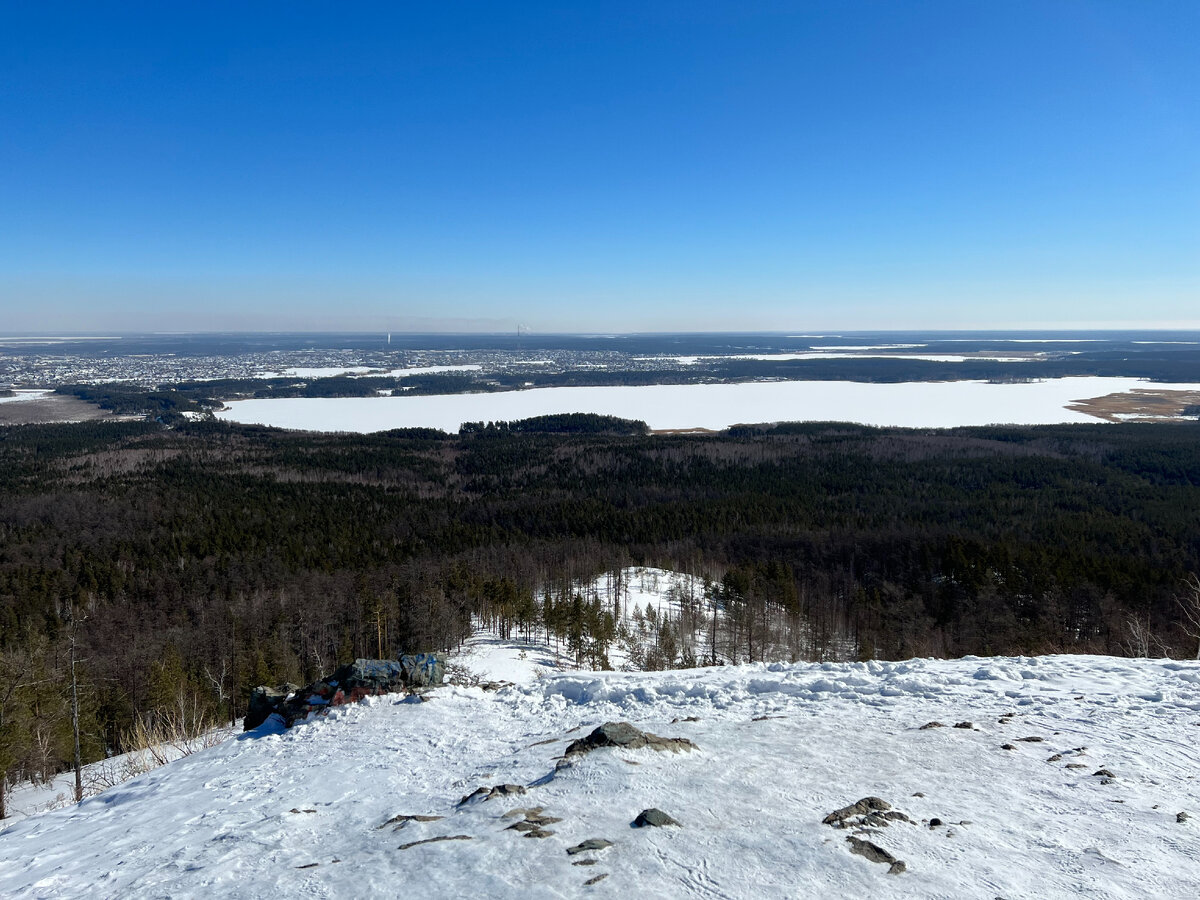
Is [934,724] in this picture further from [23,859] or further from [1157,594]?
[1157,594]

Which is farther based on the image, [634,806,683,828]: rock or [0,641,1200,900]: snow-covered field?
[634,806,683,828]: rock

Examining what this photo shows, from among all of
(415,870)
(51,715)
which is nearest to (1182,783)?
(415,870)

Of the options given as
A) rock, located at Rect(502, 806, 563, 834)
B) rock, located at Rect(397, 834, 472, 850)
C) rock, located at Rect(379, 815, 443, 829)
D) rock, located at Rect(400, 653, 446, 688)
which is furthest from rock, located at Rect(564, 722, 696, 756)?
rock, located at Rect(400, 653, 446, 688)

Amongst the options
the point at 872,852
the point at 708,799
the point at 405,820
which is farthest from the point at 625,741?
the point at 872,852

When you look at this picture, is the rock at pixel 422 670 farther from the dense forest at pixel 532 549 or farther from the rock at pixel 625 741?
the dense forest at pixel 532 549

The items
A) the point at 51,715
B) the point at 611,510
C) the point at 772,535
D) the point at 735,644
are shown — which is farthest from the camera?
the point at 611,510

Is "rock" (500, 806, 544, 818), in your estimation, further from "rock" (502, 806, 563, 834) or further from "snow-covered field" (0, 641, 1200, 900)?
"snow-covered field" (0, 641, 1200, 900)

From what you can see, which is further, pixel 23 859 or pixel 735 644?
pixel 735 644
